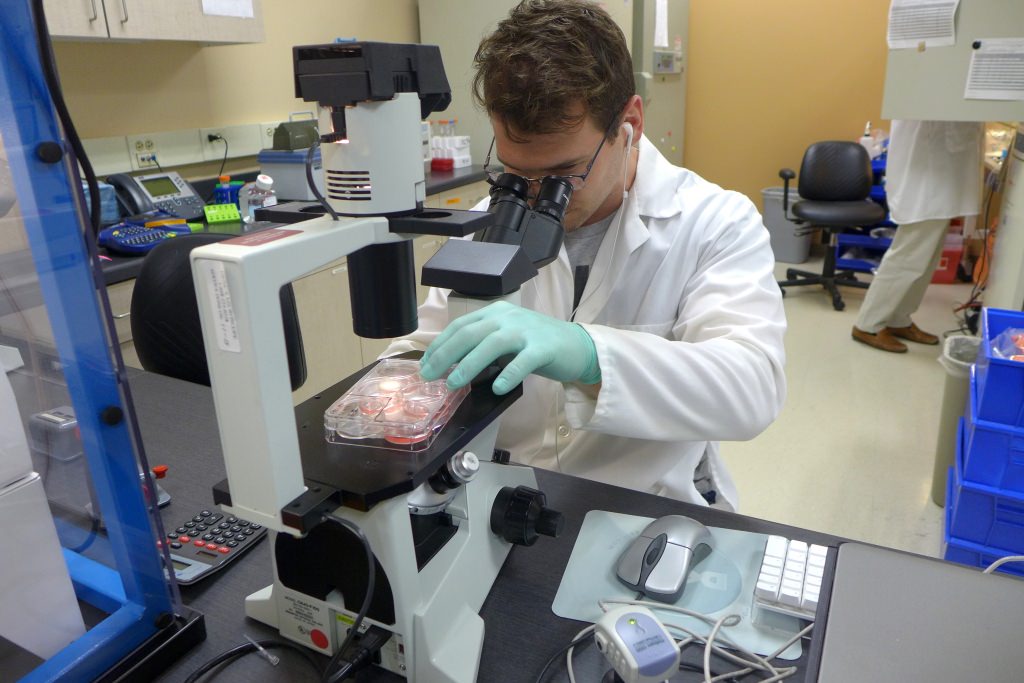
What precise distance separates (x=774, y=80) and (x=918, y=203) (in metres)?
2.07

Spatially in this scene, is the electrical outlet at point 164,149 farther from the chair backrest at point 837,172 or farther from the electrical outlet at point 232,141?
the chair backrest at point 837,172

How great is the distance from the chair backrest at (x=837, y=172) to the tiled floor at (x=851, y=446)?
2.68 feet

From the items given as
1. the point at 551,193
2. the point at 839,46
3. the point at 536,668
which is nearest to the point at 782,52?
the point at 839,46

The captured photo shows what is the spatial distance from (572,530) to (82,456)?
0.57 metres

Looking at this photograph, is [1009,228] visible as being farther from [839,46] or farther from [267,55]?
[267,55]

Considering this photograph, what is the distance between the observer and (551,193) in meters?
0.92

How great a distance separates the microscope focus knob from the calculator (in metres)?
0.29

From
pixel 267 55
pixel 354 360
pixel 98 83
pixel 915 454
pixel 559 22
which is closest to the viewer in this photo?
pixel 559 22

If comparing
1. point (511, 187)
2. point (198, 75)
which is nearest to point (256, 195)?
point (198, 75)

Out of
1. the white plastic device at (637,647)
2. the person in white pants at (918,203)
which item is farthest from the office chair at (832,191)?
the white plastic device at (637,647)

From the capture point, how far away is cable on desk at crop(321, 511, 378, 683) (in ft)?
2.04

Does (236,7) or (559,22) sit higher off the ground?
(236,7)

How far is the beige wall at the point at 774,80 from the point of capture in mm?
4461

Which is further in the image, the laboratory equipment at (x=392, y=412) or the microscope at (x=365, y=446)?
the laboratory equipment at (x=392, y=412)
